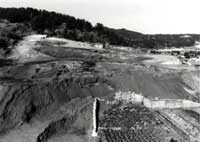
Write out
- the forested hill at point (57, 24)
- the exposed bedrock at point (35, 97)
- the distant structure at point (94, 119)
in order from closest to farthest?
the distant structure at point (94, 119)
the exposed bedrock at point (35, 97)
the forested hill at point (57, 24)

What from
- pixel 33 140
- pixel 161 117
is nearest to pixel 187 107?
pixel 161 117

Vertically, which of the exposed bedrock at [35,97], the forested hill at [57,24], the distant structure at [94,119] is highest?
the forested hill at [57,24]

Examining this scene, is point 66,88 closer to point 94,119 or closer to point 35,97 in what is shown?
point 35,97

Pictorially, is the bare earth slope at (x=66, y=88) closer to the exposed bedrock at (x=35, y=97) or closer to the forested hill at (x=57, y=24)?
the exposed bedrock at (x=35, y=97)

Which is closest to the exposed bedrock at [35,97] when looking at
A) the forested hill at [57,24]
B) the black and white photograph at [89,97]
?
the black and white photograph at [89,97]

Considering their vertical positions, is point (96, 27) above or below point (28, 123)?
above

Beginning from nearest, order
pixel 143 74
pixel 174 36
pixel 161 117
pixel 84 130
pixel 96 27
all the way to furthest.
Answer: pixel 84 130, pixel 161 117, pixel 143 74, pixel 96 27, pixel 174 36

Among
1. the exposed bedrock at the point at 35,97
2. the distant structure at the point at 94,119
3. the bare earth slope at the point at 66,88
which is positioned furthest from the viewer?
the exposed bedrock at the point at 35,97

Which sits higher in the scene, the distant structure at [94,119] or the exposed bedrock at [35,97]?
the exposed bedrock at [35,97]

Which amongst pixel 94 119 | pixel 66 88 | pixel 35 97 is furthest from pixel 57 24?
pixel 94 119

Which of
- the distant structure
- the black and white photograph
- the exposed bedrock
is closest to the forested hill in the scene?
the black and white photograph

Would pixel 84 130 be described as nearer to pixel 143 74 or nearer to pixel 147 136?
pixel 147 136
